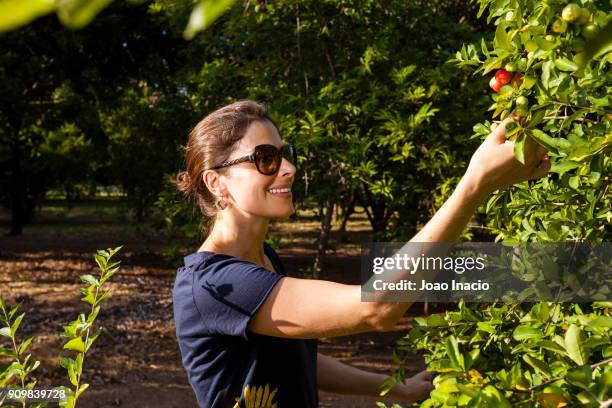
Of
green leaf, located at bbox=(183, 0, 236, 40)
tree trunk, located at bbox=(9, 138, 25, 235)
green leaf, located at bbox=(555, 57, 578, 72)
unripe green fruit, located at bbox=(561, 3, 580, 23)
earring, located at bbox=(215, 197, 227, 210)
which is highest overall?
tree trunk, located at bbox=(9, 138, 25, 235)

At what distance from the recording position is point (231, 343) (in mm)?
1877

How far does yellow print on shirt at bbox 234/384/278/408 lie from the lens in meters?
1.87

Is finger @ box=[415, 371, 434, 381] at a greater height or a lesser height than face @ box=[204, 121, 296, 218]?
lesser

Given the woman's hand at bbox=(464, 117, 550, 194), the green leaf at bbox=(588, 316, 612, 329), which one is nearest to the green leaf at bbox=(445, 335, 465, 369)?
the green leaf at bbox=(588, 316, 612, 329)

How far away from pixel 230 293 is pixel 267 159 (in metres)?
0.49

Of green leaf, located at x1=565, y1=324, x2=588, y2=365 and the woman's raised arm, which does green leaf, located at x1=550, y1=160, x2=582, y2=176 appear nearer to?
the woman's raised arm

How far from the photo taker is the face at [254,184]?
203 centimetres

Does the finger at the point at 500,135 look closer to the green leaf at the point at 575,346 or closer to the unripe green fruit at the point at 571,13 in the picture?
the unripe green fruit at the point at 571,13

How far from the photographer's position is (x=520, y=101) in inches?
56.5

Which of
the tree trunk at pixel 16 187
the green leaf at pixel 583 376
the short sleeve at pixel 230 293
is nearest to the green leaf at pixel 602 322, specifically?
the green leaf at pixel 583 376

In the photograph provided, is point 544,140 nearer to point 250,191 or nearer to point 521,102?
point 521,102

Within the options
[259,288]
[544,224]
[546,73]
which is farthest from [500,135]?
[259,288]

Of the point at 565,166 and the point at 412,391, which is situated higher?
the point at 565,166

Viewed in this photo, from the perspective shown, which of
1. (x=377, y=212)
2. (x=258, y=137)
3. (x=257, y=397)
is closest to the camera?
(x=257, y=397)
